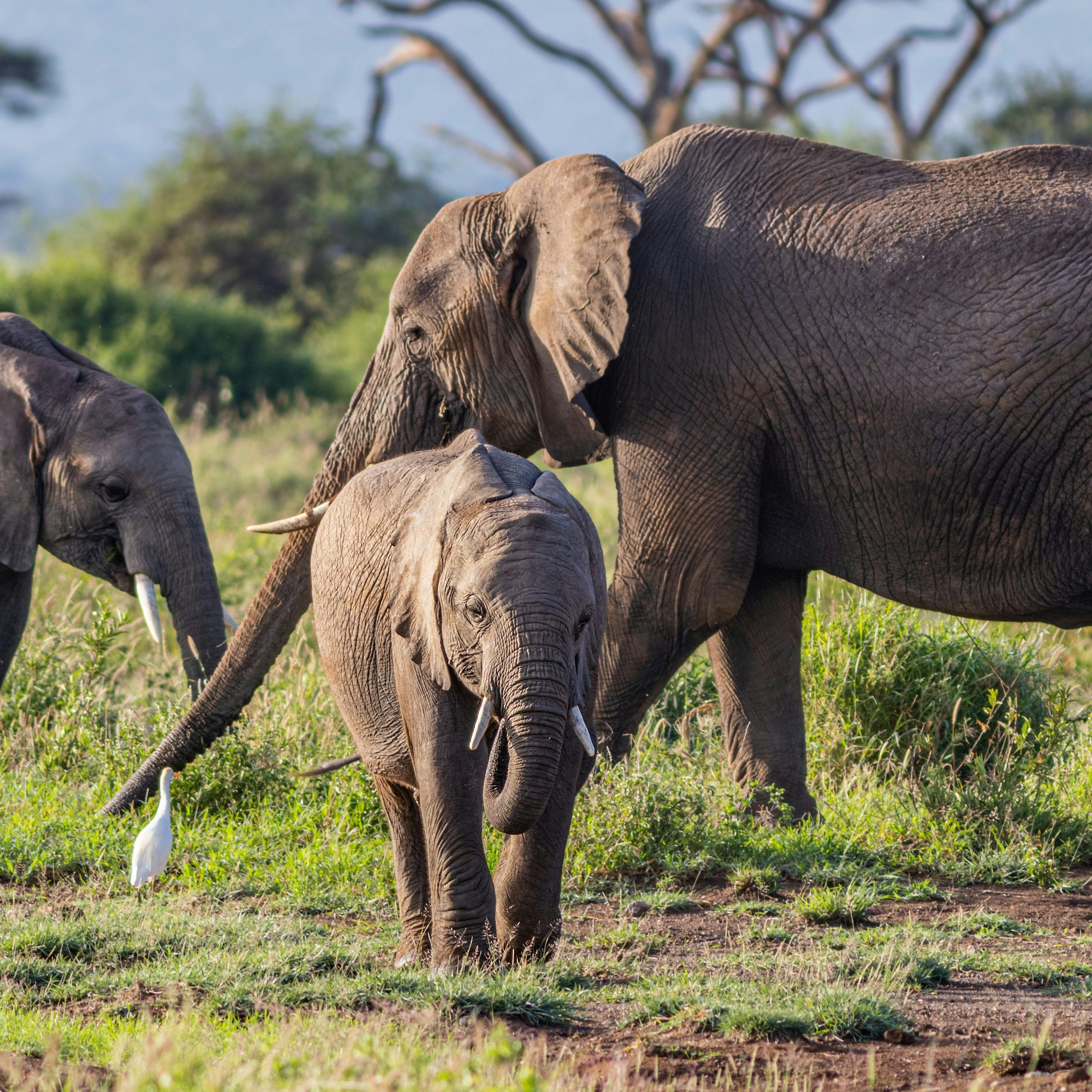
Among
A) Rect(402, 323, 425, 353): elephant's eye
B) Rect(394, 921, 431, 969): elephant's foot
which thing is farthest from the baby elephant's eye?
Rect(402, 323, 425, 353): elephant's eye

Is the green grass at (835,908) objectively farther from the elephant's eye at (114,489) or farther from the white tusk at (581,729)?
the elephant's eye at (114,489)

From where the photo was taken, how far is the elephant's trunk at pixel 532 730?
11.5 ft

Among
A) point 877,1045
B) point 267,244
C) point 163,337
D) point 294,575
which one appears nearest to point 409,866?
point 877,1045

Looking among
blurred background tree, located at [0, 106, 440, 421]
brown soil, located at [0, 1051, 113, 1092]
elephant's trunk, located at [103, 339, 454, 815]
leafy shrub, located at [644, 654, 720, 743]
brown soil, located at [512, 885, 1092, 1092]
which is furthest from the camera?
blurred background tree, located at [0, 106, 440, 421]

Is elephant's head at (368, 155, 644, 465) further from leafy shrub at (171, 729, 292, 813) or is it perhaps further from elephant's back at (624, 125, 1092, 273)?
leafy shrub at (171, 729, 292, 813)

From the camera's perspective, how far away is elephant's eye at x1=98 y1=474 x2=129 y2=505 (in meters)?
6.04

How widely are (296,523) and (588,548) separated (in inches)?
70.6

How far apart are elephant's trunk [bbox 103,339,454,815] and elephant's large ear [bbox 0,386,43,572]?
0.87 meters

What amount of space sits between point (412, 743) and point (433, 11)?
25.9 meters

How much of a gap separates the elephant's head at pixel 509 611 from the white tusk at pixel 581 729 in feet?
0.07

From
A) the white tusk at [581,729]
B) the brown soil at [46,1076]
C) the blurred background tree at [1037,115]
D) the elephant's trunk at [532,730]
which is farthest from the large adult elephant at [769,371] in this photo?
the blurred background tree at [1037,115]

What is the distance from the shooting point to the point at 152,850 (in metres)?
4.93

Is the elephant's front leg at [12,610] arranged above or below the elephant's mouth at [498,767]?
above

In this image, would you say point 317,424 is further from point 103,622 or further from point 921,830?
point 921,830
